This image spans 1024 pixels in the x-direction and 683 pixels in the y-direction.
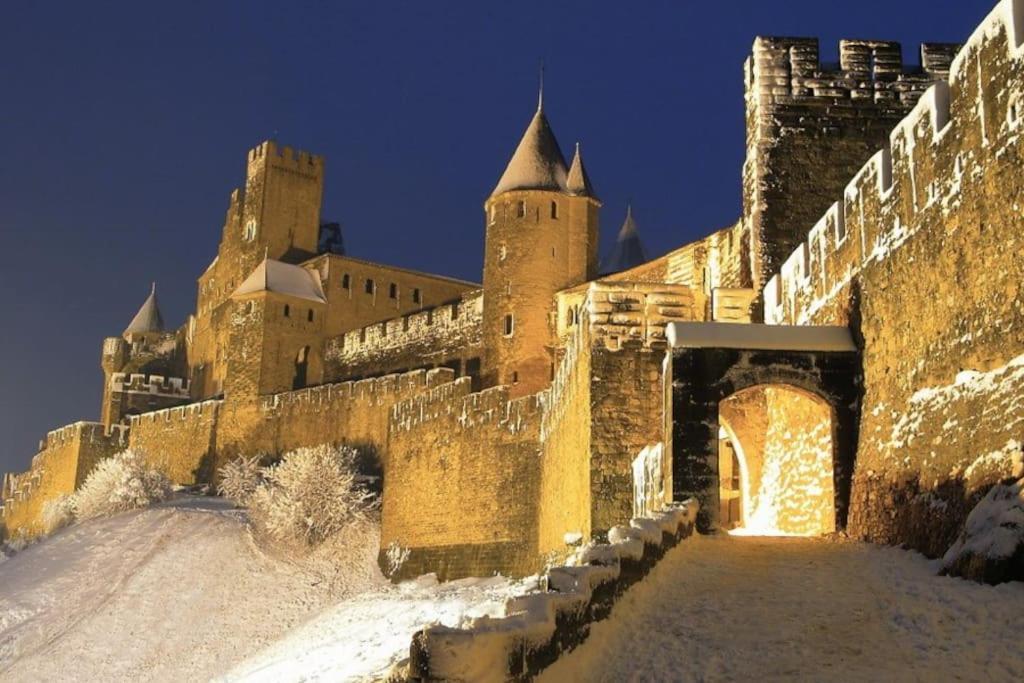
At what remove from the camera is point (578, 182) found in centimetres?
3453

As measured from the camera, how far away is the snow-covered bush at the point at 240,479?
36.0 meters

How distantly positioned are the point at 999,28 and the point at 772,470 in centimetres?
679

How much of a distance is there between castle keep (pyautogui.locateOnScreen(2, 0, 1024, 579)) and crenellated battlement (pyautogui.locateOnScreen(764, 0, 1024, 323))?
0.03 metres

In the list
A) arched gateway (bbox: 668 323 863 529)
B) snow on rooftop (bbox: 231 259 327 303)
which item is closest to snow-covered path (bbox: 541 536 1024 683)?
arched gateway (bbox: 668 323 863 529)

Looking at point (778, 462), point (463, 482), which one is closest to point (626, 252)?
point (463, 482)

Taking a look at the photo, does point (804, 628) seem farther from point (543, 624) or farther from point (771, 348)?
point (771, 348)

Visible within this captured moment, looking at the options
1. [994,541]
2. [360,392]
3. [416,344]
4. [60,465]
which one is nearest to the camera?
[994,541]

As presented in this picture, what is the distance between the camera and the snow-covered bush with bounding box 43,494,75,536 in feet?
131

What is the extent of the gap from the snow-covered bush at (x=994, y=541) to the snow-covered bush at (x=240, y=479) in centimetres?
2924

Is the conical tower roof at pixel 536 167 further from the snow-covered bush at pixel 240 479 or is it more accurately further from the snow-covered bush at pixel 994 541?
the snow-covered bush at pixel 994 541

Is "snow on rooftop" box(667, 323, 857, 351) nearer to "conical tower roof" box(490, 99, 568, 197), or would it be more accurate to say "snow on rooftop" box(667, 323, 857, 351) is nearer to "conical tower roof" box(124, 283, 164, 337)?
"conical tower roof" box(490, 99, 568, 197)

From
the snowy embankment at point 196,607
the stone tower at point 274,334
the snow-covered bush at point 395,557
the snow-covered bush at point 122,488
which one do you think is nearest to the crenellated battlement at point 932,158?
the snowy embankment at point 196,607

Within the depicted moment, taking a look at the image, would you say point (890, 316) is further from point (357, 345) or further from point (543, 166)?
point (357, 345)

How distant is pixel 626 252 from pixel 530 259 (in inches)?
543
